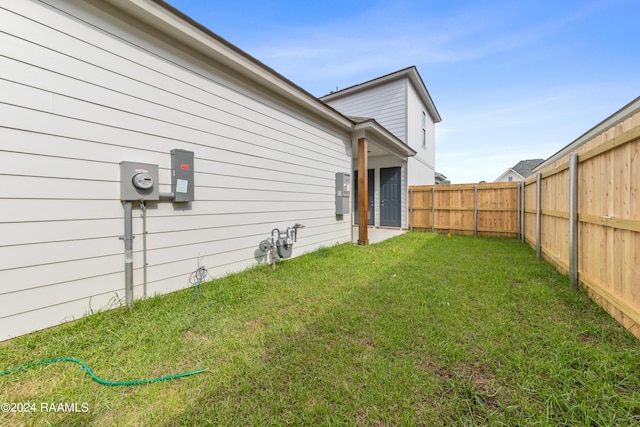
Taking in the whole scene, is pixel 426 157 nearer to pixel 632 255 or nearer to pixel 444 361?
pixel 632 255

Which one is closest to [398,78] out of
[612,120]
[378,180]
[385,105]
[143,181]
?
[385,105]

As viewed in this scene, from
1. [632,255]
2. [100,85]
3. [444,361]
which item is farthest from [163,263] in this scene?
[632,255]

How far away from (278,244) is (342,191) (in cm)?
261

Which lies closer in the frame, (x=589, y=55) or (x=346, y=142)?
(x=589, y=55)

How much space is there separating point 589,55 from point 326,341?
29.1 ft

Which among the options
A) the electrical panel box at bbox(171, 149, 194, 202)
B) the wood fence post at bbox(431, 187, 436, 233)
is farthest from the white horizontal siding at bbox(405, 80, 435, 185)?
the electrical panel box at bbox(171, 149, 194, 202)

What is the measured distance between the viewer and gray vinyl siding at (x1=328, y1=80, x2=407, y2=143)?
9.43 metres

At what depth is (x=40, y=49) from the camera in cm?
210

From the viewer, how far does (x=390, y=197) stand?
31.7 ft

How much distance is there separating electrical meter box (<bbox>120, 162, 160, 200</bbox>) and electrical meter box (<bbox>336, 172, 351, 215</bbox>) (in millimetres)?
4149

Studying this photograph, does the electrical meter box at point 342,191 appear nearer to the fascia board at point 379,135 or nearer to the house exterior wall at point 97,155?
the fascia board at point 379,135

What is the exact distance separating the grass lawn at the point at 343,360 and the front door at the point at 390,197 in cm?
653

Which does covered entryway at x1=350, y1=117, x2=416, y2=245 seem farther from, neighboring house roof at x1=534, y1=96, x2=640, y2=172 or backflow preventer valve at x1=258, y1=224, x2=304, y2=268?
backflow preventer valve at x1=258, y1=224, x2=304, y2=268

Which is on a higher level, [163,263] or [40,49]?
[40,49]
